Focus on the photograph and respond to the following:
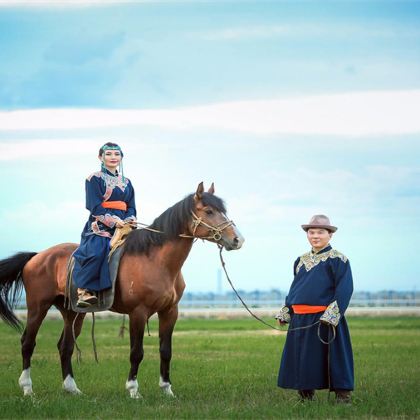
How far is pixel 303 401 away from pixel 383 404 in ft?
2.90

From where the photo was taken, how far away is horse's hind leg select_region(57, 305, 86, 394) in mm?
11602

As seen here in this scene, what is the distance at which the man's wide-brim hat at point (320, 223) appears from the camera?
9.64 meters

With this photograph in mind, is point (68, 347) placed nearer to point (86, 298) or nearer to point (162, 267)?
point (86, 298)

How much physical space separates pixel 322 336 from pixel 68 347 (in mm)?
3930

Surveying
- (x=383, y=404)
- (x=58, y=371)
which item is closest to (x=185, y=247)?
(x=383, y=404)

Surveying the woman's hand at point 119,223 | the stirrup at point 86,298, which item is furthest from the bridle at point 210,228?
the stirrup at point 86,298

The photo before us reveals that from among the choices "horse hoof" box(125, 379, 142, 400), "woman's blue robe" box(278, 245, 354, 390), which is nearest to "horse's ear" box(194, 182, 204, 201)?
"woman's blue robe" box(278, 245, 354, 390)

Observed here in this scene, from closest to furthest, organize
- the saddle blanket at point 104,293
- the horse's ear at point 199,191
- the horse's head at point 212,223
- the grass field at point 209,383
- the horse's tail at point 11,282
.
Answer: the grass field at point 209,383 < the horse's head at point 212,223 < the horse's ear at point 199,191 < the saddle blanket at point 104,293 < the horse's tail at point 11,282

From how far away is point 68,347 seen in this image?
469 inches

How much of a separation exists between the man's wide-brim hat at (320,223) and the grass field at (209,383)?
1.91m

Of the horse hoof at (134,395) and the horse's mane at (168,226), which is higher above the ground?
the horse's mane at (168,226)

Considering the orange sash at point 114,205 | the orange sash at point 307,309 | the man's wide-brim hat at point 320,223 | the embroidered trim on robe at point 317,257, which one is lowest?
the orange sash at point 307,309

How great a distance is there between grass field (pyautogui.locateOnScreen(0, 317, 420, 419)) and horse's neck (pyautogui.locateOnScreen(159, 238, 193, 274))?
164cm

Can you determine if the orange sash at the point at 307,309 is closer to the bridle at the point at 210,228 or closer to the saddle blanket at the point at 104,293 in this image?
the bridle at the point at 210,228
